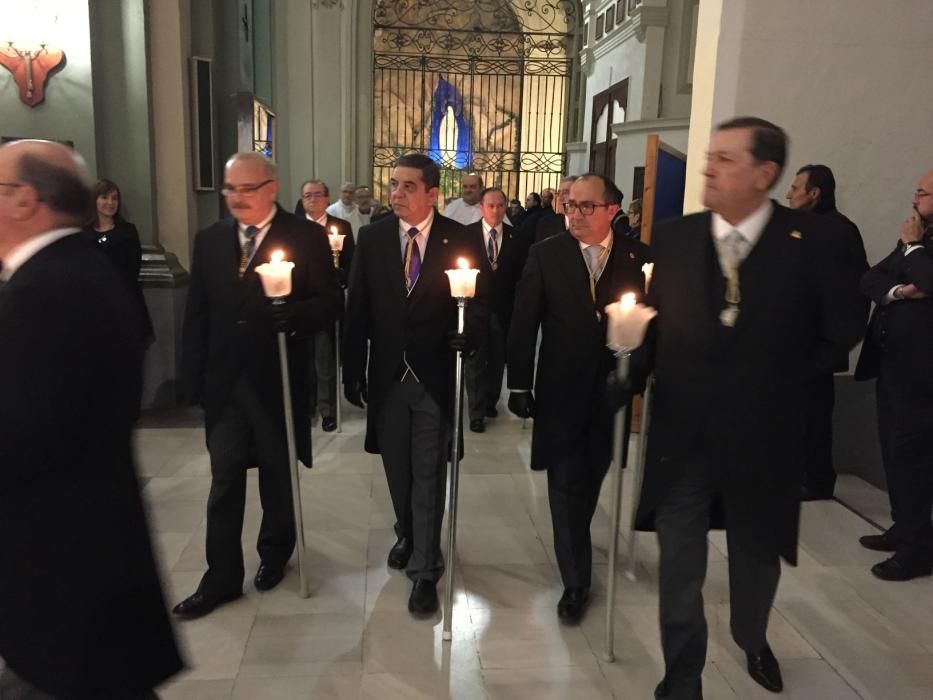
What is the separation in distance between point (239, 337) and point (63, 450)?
64.6 inches

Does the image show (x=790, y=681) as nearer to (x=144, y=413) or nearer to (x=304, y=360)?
(x=304, y=360)

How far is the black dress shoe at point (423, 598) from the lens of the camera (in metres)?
3.33

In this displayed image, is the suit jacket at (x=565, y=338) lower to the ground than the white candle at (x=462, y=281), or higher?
lower

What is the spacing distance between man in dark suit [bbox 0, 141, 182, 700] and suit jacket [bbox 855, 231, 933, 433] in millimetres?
3535

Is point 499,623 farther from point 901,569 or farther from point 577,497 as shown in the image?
point 901,569

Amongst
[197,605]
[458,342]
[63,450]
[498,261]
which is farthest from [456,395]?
[498,261]

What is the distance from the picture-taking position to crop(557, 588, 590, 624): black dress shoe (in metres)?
3.31

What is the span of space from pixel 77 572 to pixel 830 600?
318cm

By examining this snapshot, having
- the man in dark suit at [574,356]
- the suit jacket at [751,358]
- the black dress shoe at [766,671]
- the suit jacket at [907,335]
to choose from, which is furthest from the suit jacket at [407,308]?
the suit jacket at [907,335]

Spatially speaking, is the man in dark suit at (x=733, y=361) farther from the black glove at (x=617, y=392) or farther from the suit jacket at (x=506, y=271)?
the suit jacket at (x=506, y=271)

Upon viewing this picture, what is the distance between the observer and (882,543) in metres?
4.12

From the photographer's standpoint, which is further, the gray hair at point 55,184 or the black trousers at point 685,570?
the black trousers at point 685,570

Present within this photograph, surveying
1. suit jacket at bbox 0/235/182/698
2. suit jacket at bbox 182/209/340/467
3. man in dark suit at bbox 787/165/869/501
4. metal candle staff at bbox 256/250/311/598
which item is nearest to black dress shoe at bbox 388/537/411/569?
metal candle staff at bbox 256/250/311/598

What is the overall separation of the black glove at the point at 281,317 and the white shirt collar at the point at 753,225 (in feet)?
5.32
